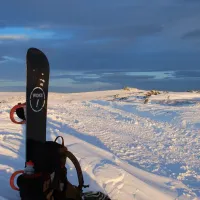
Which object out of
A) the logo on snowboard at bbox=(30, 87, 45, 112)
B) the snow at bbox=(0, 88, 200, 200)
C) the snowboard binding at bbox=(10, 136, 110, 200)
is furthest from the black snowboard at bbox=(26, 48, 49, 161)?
the snow at bbox=(0, 88, 200, 200)

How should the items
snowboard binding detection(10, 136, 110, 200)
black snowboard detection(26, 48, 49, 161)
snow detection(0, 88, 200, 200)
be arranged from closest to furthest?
snowboard binding detection(10, 136, 110, 200) → black snowboard detection(26, 48, 49, 161) → snow detection(0, 88, 200, 200)

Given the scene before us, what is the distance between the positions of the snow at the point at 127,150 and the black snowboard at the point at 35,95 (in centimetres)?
71

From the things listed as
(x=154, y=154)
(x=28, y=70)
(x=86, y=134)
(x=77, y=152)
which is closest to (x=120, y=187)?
(x=77, y=152)

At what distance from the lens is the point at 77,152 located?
746 centimetres

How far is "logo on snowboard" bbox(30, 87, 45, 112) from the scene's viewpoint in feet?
14.5

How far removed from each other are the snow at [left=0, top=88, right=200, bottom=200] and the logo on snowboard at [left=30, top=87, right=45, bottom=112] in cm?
104

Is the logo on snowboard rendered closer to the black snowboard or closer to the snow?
the black snowboard

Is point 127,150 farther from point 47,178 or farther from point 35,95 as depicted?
point 47,178

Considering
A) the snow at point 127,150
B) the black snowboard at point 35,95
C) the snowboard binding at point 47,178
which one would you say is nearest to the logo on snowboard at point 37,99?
the black snowboard at point 35,95

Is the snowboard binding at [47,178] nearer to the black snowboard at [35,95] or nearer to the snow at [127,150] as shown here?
the black snowboard at [35,95]

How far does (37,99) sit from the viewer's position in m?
4.46

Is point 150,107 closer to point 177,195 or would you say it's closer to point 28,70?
point 177,195

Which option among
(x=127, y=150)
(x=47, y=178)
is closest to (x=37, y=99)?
(x=47, y=178)

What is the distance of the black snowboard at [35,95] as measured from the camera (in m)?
4.38
